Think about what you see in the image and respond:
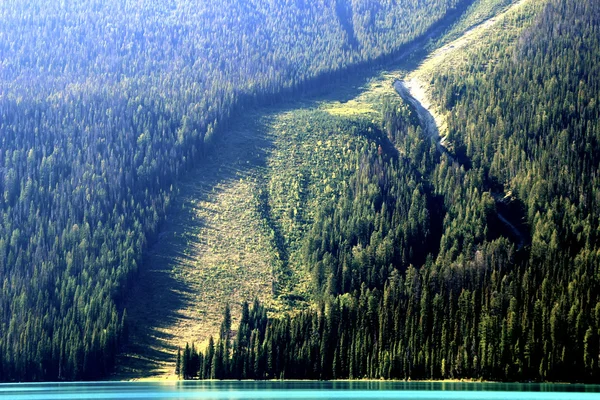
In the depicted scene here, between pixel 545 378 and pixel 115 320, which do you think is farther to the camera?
pixel 115 320

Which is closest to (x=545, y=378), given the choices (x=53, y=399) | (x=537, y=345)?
(x=537, y=345)

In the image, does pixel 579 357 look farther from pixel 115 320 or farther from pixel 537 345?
pixel 115 320

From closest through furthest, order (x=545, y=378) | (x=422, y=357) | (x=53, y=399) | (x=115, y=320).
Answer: (x=53, y=399), (x=545, y=378), (x=422, y=357), (x=115, y=320)

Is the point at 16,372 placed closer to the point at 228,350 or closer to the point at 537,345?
the point at 228,350

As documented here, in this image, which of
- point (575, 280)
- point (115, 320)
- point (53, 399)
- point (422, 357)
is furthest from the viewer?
point (115, 320)

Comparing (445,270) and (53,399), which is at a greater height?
(445,270)

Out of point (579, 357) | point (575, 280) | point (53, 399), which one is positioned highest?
point (575, 280)

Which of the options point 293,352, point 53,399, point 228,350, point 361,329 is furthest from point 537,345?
point 53,399

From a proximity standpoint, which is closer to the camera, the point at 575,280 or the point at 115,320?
the point at 575,280

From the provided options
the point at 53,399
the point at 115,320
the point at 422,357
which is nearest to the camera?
the point at 53,399
